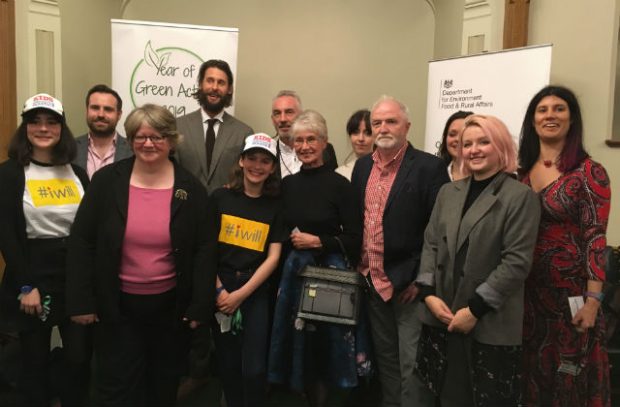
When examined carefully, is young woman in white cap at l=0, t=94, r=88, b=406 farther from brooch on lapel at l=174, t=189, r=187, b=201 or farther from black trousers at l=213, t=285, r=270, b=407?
black trousers at l=213, t=285, r=270, b=407

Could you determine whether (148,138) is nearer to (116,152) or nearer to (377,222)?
(116,152)

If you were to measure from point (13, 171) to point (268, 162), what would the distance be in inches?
42.5

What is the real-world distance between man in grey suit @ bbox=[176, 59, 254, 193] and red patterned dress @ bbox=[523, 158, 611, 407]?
157 cm

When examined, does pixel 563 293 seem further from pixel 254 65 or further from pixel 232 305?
pixel 254 65

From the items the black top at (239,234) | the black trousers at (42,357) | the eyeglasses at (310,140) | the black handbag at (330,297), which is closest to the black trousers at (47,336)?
the black trousers at (42,357)

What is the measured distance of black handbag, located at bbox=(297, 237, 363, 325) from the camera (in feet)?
7.08

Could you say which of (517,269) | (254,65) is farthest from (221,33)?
(517,269)

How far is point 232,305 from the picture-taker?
2.14 metres

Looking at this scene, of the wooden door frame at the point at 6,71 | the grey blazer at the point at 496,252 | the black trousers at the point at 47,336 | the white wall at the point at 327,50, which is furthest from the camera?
the white wall at the point at 327,50

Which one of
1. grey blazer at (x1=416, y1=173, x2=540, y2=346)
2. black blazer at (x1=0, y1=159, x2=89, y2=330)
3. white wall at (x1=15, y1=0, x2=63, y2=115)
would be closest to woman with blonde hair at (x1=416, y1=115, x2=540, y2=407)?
grey blazer at (x1=416, y1=173, x2=540, y2=346)

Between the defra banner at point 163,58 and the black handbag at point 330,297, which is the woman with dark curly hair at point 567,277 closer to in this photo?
the black handbag at point 330,297

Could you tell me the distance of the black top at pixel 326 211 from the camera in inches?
86.7

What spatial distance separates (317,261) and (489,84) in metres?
1.97

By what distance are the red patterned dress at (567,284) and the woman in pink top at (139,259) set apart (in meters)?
1.34
